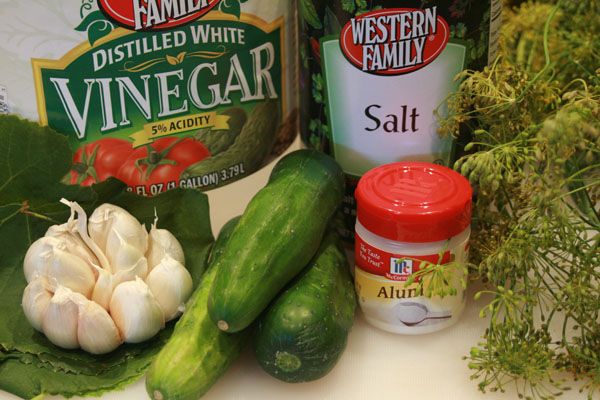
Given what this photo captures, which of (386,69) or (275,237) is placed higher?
(386,69)

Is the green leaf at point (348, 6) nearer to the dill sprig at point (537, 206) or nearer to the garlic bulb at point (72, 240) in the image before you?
the dill sprig at point (537, 206)

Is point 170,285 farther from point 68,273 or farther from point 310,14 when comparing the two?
point 310,14

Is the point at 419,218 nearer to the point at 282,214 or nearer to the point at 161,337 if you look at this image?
the point at 282,214

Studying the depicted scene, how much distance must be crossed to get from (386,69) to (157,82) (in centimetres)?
26

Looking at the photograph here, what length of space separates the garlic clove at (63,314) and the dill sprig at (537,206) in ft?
1.21

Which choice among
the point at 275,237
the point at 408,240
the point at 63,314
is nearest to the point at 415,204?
the point at 408,240

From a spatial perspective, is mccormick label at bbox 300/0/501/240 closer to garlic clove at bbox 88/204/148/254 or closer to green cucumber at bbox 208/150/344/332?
green cucumber at bbox 208/150/344/332

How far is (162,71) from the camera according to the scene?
974 mm

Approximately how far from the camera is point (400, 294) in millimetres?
866

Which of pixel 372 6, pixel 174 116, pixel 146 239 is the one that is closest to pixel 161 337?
pixel 146 239

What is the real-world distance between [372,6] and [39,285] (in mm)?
424

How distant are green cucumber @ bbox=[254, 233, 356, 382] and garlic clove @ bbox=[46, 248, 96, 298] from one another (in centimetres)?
18

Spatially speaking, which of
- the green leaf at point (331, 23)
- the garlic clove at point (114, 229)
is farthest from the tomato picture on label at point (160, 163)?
the green leaf at point (331, 23)

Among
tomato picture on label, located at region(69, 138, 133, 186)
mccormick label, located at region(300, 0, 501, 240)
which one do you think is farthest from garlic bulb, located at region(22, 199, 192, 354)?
mccormick label, located at region(300, 0, 501, 240)
